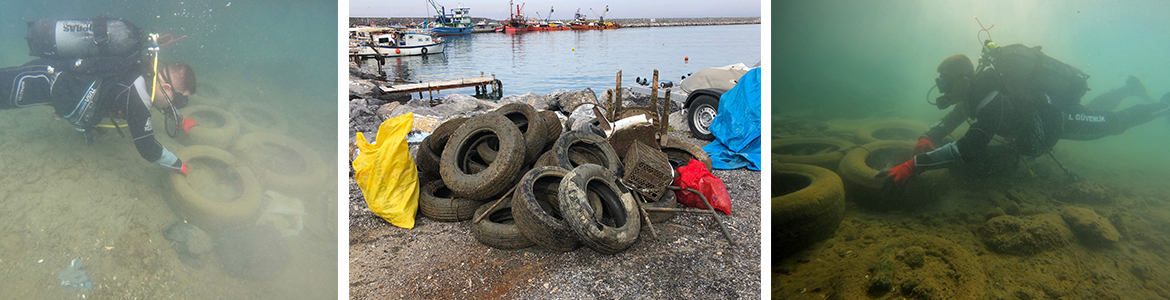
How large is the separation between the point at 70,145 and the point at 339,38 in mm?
674

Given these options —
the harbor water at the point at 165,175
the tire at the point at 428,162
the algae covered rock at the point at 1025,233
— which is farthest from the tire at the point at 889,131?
the tire at the point at 428,162

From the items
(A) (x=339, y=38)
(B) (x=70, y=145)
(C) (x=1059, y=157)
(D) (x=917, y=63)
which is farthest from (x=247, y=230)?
(C) (x=1059, y=157)

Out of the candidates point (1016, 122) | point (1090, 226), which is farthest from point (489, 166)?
point (1090, 226)

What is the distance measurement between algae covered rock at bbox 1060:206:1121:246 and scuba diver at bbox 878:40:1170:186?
0.10 m

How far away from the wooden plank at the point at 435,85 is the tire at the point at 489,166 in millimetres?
11751

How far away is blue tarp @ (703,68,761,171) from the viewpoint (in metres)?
6.10

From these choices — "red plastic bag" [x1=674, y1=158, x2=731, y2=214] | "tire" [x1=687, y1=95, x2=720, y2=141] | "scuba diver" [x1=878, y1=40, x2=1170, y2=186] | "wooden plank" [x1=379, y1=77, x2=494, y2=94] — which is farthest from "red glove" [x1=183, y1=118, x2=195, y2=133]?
"wooden plank" [x1=379, y1=77, x2=494, y2=94]

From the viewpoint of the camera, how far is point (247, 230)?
4.35ft

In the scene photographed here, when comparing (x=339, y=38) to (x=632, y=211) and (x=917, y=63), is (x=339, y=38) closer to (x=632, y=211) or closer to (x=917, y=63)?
(x=917, y=63)

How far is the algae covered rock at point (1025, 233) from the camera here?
3.89ft

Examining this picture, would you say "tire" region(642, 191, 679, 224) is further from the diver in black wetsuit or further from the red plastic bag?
the diver in black wetsuit

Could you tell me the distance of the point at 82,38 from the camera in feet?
3.59

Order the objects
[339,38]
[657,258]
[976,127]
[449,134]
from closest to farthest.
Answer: [976,127], [339,38], [657,258], [449,134]

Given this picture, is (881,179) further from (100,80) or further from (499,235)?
(499,235)
